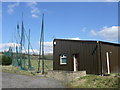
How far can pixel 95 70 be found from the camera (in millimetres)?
13711

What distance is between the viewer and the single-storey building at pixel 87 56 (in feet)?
45.6

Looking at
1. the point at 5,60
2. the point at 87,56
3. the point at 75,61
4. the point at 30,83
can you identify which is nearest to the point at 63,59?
the point at 75,61

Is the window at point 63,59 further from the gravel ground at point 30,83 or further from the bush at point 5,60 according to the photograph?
the bush at point 5,60

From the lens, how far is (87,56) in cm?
1449

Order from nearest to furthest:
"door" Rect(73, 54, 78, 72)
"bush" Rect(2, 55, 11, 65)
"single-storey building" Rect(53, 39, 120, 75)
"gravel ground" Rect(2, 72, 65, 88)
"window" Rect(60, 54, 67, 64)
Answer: "gravel ground" Rect(2, 72, 65, 88)
"single-storey building" Rect(53, 39, 120, 75)
"door" Rect(73, 54, 78, 72)
"window" Rect(60, 54, 67, 64)
"bush" Rect(2, 55, 11, 65)

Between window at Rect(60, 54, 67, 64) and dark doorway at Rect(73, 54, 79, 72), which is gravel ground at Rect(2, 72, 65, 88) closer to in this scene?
dark doorway at Rect(73, 54, 79, 72)

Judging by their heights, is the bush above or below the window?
below

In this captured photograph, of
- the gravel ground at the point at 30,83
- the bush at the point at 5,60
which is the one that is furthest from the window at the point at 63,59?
the bush at the point at 5,60

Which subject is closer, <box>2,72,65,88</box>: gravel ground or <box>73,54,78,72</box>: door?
<box>2,72,65,88</box>: gravel ground

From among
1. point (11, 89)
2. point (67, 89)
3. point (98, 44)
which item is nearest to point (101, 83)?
point (67, 89)

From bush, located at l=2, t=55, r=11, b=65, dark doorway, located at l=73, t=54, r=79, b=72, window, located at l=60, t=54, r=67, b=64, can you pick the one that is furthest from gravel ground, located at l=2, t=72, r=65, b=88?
bush, located at l=2, t=55, r=11, b=65

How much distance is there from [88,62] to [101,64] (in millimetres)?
1296

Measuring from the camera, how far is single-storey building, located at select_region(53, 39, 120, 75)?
13.9 meters

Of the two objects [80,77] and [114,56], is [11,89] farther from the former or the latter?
[114,56]
